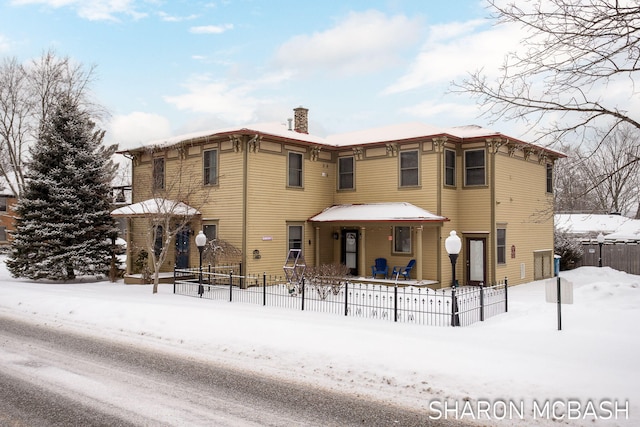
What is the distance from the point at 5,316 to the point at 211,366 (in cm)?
936

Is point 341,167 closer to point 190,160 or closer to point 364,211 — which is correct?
point 364,211

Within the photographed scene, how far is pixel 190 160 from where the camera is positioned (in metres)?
24.1

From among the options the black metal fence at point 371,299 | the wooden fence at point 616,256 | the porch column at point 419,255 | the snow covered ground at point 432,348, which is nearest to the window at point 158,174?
the black metal fence at point 371,299

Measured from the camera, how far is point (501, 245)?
22.9m

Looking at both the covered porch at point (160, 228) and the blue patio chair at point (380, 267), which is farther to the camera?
the blue patio chair at point (380, 267)

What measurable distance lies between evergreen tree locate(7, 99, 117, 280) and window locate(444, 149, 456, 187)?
15.5 m

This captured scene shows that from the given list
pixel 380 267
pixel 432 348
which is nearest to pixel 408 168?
pixel 380 267

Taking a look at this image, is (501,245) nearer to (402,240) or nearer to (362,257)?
(402,240)

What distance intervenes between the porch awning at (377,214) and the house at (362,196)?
0.06 meters

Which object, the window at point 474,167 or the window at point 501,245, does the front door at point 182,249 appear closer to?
the window at point 474,167

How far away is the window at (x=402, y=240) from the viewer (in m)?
22.8

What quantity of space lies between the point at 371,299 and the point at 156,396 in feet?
32.2

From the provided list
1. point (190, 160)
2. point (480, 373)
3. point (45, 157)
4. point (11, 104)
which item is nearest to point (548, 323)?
point (480, 373)

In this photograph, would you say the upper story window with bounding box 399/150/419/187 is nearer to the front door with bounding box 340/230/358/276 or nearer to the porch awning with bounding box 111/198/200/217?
the front door with bounding box 340/230/358/276
